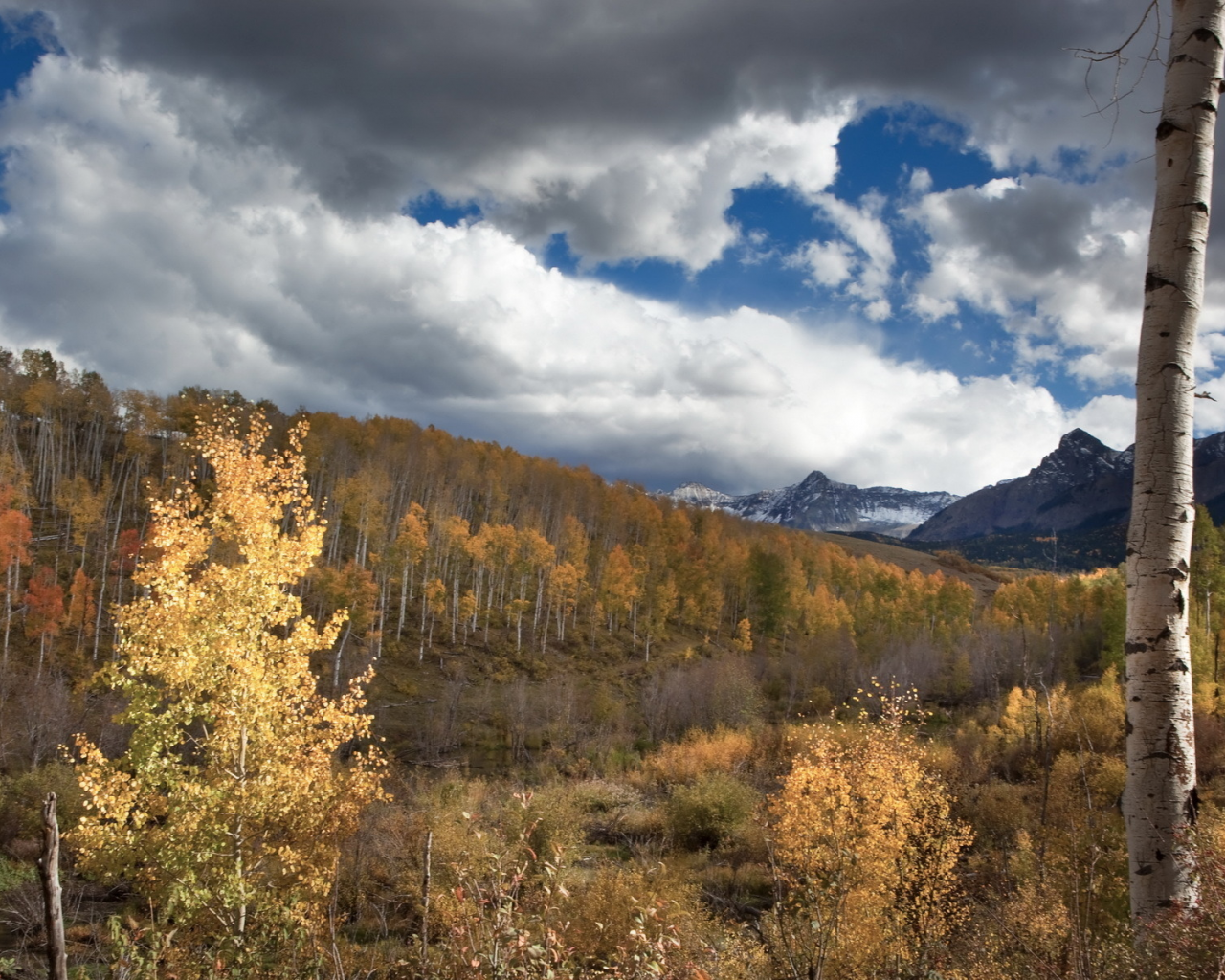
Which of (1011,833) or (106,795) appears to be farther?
(1011,833)

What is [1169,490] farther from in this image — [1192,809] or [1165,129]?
[1165,129]

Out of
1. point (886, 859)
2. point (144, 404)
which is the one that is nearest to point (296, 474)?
point (886, 859)

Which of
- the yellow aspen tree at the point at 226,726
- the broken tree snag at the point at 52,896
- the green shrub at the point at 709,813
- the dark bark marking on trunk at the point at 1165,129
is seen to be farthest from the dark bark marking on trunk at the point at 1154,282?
the green shrub at the point at 709,813

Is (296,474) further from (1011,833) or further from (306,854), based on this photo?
(1011,833)

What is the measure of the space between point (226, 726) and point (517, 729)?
38.2 metres

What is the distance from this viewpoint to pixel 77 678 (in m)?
42.6

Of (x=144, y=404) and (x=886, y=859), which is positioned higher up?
(x=144, y=404)

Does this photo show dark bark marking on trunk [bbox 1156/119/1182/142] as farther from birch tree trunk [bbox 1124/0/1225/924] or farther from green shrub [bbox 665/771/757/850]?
green shrub [bbox 665/771/757/850]

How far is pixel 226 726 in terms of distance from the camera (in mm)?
9281

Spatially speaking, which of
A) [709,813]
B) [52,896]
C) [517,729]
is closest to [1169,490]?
[52,896]

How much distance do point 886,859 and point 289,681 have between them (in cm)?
1253

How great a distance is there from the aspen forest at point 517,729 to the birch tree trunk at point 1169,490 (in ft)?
0.88

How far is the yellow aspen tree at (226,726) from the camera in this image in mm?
8648

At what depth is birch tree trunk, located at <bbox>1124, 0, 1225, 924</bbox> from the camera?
3.52 meters
